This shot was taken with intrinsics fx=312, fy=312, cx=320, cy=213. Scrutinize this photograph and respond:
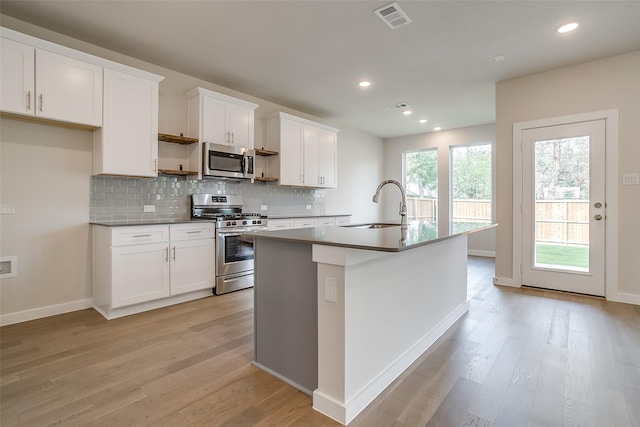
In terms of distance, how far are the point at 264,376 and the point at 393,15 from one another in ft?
9.90

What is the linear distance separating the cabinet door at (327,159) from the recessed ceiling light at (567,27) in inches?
134

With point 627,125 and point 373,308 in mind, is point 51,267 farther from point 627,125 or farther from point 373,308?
point 627,125

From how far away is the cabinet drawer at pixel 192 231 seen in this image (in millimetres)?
3399

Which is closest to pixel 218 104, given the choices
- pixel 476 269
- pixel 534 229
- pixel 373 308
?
pixel 373 308

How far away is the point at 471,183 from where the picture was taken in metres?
6.73

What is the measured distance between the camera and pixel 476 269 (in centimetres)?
522

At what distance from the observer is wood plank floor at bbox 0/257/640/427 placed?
5.26 ft

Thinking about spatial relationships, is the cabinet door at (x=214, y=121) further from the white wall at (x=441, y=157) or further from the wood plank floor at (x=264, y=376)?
the white wall at (x=441, y=157)

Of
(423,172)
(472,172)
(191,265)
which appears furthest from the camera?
(423,172)

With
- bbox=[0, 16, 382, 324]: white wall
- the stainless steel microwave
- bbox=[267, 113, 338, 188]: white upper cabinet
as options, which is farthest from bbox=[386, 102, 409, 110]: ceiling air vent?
bbox=[0, 16, 382, 324]: white wall

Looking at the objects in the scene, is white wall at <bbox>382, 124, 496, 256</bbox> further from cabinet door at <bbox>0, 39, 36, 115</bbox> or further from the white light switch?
cabinet door at <bbox>0, 39, 36, 115</bbox>

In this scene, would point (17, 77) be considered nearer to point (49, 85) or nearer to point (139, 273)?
point (49, 85)

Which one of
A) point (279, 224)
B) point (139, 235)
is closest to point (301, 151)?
point (279, 224)

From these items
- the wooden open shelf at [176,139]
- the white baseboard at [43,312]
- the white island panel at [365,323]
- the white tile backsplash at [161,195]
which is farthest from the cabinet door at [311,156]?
the white baseboard at [43,312]
